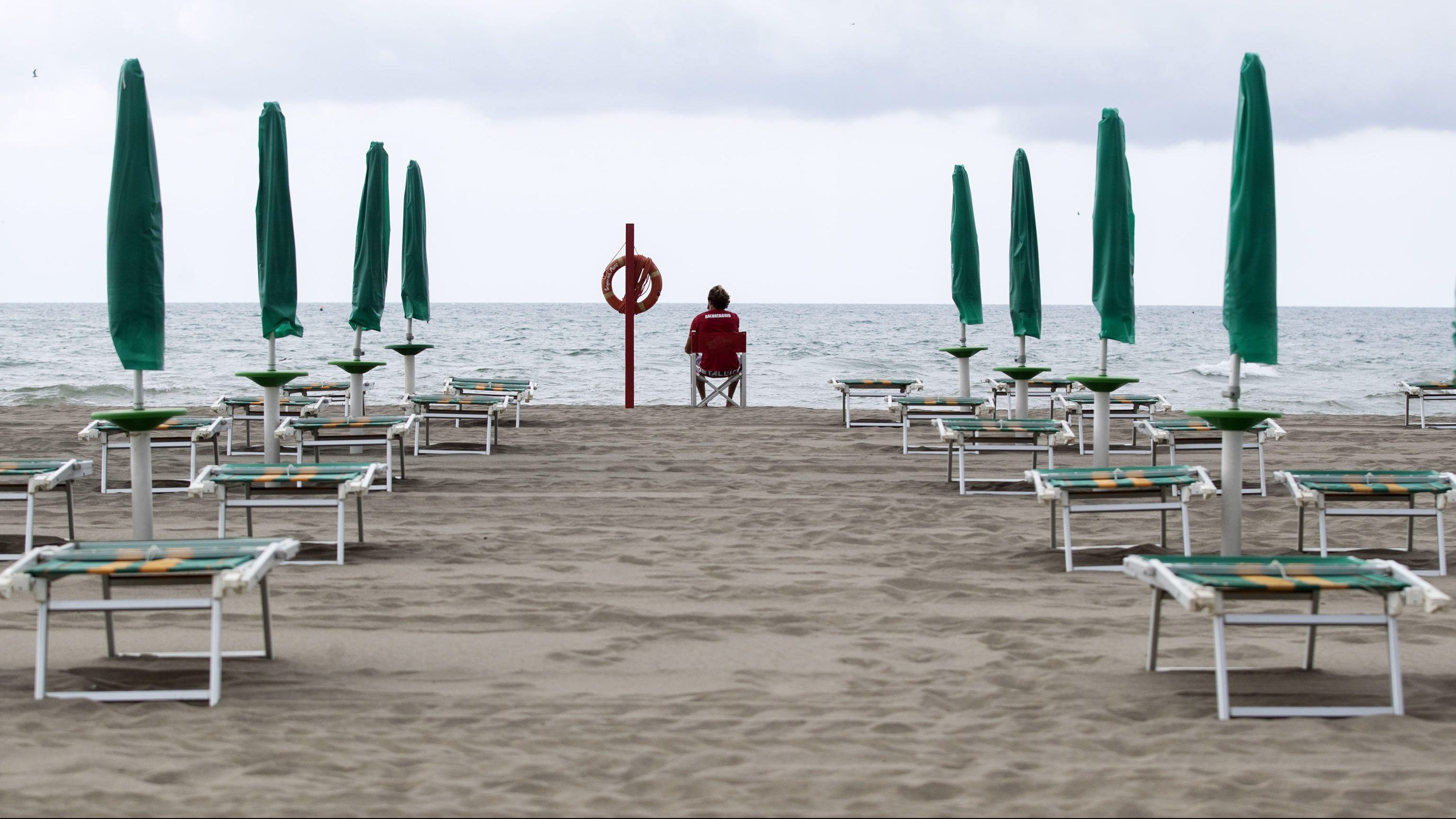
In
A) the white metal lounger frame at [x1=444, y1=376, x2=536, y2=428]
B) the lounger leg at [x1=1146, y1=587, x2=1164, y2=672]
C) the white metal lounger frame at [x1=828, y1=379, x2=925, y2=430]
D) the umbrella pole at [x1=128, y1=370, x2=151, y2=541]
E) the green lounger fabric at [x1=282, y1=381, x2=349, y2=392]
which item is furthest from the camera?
the white metal lounger frame at [x1=828, y1=379, x2=925, y2=430]

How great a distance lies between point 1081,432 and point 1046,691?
579cm

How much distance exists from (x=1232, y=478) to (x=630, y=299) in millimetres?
9045

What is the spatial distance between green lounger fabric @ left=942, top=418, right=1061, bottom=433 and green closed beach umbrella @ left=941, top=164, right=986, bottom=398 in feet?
6.52

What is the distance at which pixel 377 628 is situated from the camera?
→ 4.12 metres

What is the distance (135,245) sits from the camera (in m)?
4.52

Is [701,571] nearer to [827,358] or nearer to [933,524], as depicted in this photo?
[933,524]

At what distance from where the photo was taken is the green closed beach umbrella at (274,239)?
20.8 feet

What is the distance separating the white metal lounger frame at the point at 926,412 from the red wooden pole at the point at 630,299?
3725 millimetres

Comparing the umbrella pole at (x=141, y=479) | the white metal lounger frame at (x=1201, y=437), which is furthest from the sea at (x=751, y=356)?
the umbrella pole at (x=141, y=479)

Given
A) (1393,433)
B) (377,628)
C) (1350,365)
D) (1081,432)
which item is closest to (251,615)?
(377,628)

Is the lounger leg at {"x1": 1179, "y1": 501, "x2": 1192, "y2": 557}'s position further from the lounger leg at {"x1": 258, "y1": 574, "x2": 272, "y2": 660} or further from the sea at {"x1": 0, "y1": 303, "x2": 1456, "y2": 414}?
the sea at {"x1": 0, "y1": 303, "x2": 1456, "y2": 414}

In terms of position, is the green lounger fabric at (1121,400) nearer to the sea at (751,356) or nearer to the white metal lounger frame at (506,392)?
the sea at (751,356)

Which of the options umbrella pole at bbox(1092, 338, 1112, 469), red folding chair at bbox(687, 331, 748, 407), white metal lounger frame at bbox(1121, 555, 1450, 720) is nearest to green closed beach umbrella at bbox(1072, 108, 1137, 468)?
umbrella pole at bbox(1092, 338, 1112, 469)

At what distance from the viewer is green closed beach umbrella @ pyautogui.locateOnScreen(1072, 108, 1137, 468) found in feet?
20.0
